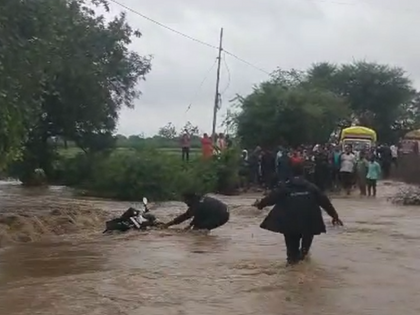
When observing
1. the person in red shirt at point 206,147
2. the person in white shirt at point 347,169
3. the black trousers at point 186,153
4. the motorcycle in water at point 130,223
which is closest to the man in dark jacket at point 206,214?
the motorcycle in water at point 130,223

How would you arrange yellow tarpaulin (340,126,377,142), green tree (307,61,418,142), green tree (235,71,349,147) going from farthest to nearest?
green tree (307,61,418,142) → yellow tarpaulin (340,126,377,142) → green tree (235,71,349,147)

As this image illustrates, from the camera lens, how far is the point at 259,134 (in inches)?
1470

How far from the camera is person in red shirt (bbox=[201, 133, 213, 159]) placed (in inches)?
1220

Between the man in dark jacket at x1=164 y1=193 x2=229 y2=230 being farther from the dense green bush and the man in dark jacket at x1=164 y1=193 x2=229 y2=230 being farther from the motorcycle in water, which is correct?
the dense green bush

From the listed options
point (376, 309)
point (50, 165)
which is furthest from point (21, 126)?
point (50, 165)

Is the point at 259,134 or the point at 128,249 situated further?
the point at 259,134

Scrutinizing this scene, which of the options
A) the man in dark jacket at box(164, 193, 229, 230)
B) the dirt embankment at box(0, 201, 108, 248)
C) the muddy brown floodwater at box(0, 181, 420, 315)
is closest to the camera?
the muddy brown floodwater at box(0, 181, 420, 315)

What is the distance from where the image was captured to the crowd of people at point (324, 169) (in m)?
29.4

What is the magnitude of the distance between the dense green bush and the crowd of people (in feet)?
3.24

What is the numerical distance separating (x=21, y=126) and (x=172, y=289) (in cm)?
906

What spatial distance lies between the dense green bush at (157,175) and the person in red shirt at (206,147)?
0.37 meters

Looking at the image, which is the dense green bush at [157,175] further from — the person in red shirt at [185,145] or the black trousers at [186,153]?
the person in red shirt at [185,145]

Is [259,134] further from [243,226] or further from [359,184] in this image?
[243,226]

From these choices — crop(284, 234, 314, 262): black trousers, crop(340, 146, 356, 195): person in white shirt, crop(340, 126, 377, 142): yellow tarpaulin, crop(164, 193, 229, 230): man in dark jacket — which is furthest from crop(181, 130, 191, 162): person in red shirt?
crop(284, 234, 314, 262): black trousers
